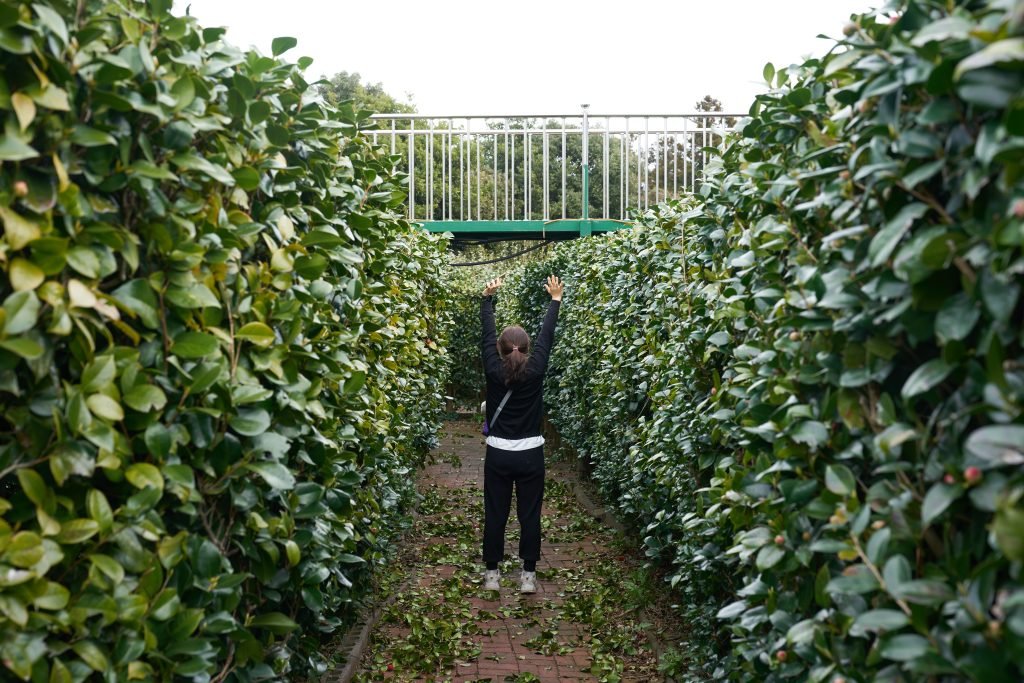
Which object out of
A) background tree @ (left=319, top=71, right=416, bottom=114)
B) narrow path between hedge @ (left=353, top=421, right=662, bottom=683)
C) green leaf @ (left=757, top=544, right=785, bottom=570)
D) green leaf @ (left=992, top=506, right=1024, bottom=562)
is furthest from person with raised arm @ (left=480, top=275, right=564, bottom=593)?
background tree @ (left=319, top=71, right=416, bottom=114)

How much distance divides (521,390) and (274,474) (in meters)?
4.03

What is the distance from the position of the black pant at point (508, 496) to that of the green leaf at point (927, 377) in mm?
4825

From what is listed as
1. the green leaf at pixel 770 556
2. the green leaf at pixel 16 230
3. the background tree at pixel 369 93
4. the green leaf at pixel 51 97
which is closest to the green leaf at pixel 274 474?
the green leaf at pixel 16 230

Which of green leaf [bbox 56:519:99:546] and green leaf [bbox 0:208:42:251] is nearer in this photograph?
green leaf [bbox 0:208:42:251]

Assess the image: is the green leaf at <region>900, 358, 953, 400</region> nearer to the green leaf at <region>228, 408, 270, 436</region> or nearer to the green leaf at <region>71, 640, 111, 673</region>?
the green leaf at <region>228, 408, 270, 436</region>

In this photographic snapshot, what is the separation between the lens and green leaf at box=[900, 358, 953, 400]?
62.1 inches

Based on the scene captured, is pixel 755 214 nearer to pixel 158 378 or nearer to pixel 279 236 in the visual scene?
pixel 279 236

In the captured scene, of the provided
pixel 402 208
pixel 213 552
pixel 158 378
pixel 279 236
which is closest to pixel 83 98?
pixel 158 378

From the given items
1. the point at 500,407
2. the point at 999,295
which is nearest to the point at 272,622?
the point at 999,295

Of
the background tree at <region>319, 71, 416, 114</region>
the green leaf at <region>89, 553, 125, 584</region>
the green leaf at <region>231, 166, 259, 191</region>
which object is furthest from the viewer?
the background tree at <region>319, 71, 416, 114</region>

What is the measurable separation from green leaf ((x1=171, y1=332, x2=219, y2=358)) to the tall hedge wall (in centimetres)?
145

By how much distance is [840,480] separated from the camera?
1954 millimetres

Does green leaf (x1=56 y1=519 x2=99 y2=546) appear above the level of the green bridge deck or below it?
below

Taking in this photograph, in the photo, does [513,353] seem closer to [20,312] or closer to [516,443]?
[516,443]
